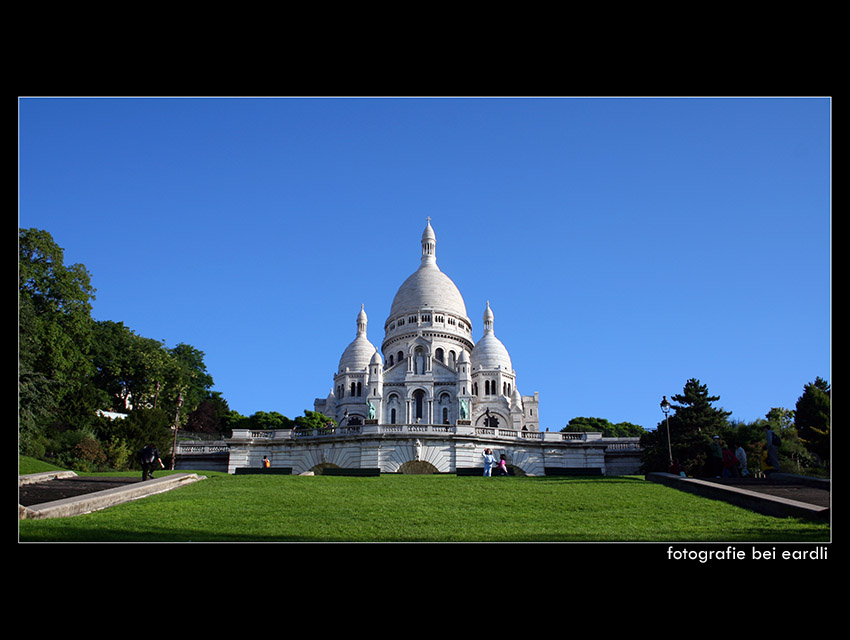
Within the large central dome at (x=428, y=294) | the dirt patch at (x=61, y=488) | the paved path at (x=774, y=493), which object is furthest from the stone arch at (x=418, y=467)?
the large central dome at (x=428, y=294)

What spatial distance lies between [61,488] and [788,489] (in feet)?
61.5

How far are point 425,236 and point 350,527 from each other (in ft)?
286

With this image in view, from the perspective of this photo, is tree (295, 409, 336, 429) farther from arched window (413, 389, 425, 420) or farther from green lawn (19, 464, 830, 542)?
green lawn (19, 464, 830, 542)

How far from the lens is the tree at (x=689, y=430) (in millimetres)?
34594

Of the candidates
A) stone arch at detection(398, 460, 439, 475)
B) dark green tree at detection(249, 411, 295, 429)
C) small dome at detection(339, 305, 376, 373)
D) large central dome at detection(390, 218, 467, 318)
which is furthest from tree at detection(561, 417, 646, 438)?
stone arch at detection(398, 460, 439, 475)

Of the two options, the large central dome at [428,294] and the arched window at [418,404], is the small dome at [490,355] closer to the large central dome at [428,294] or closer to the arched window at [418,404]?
the large central dome at [428,294]

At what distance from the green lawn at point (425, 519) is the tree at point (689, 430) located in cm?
1751

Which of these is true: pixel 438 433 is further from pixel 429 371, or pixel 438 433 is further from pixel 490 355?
pixel 490 355

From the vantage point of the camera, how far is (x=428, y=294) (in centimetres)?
8550

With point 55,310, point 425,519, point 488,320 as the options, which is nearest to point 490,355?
point 488,320

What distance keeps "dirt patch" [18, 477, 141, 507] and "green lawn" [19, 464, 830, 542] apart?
165 centimetres

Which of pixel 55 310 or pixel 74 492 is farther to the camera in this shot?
pixel 55 310
